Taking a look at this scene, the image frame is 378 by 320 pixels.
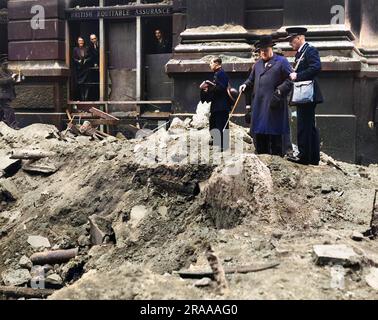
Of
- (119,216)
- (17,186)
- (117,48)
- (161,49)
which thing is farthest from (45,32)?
(119,216)

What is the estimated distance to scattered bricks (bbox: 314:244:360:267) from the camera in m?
4.36

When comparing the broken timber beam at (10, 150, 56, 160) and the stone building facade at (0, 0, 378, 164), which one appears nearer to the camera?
the broken timber beam at (10, 150, 56, 160)

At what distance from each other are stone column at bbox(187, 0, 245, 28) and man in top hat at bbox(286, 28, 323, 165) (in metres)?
4.60

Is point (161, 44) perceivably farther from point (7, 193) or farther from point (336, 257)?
point (336, 257)

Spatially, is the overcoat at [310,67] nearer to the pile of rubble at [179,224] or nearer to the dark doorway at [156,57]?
the pile of rubble at [179,224]

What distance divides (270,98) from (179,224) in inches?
82.4

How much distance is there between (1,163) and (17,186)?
73 centimetres

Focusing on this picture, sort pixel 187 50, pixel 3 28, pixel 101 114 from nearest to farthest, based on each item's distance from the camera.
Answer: pixel 187 50 < pixel 101 114 < pixel 3 28

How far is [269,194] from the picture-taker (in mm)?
5906

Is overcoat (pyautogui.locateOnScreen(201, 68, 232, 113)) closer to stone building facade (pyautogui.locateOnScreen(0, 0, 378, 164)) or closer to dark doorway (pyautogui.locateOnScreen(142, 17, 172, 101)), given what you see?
stone building facade (pyautogui.locateOnScreen(0, 0, 378, 164))

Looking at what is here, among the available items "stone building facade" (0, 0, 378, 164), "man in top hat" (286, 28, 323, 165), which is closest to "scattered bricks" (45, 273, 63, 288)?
"man in top hat" (286, 28, 323, 165)

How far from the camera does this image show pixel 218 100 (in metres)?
7.79

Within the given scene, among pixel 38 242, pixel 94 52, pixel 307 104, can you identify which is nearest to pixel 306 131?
pixel 307 104
